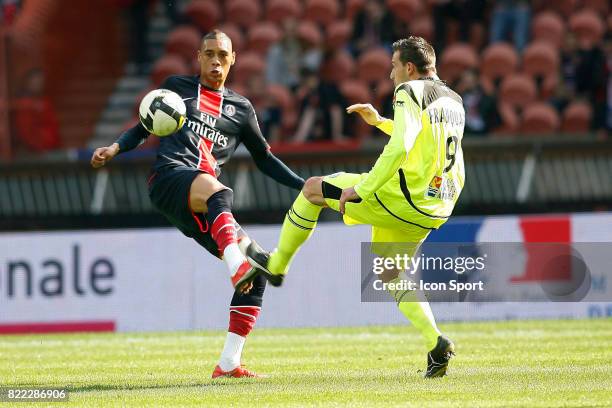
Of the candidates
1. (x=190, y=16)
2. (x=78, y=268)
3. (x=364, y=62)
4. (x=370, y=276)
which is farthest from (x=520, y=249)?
(x=190, y=16)

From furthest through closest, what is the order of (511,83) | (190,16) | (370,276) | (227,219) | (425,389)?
(190,16) → (511,83) → (370,276) → (227,219) → (425,389)

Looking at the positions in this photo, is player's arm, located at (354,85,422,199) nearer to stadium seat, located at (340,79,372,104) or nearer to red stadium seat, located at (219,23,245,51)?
stadium seat, located at (340,79,372,104)

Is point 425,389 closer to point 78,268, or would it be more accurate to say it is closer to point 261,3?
point 78,268

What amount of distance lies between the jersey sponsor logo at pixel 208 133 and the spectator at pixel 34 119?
10.3 metres

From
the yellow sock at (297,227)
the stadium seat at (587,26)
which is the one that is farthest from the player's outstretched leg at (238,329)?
the stadium seat at (587,26)

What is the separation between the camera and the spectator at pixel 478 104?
16.9 meters

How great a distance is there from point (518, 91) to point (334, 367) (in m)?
9.66

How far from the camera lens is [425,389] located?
7758 mm

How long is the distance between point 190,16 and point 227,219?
13.6m

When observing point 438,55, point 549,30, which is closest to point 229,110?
point 438,55

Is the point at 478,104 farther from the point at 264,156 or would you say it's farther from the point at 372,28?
the point at 264,156

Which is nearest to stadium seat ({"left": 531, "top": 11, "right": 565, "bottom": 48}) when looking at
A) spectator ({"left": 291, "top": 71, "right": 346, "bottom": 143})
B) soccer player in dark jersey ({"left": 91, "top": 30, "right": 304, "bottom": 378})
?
spectator ({"left": 291, "top": 71, "right": 346, "bottom": 143})

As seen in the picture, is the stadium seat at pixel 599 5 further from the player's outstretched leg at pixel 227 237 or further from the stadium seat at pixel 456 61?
the player's outstretched leg at pixel 227 237

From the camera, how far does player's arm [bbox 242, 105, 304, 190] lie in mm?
9289
